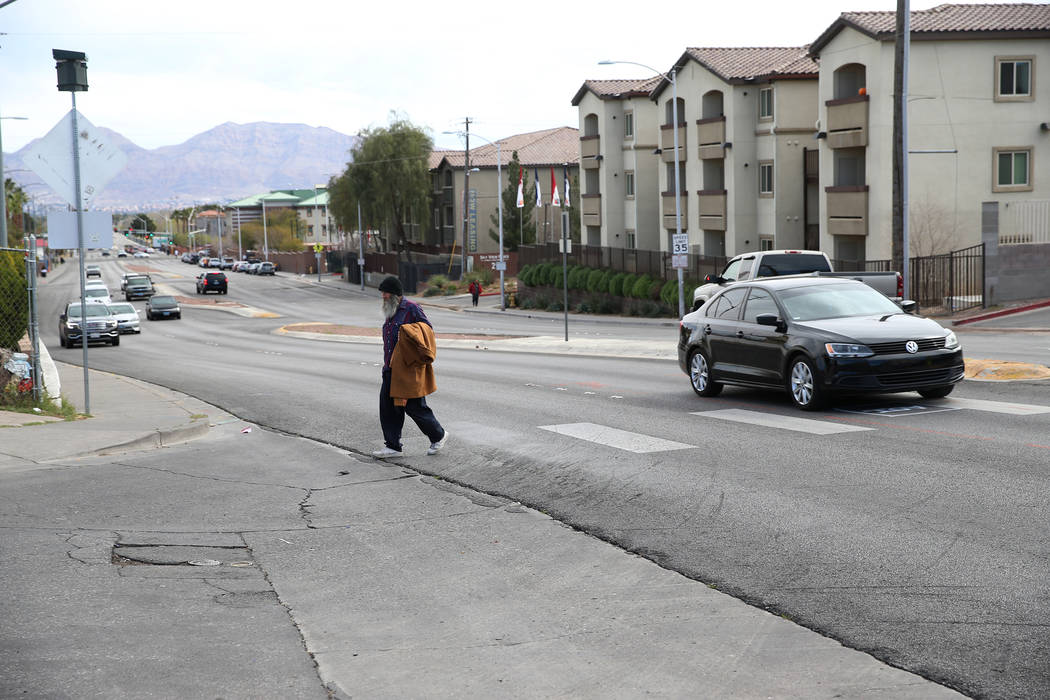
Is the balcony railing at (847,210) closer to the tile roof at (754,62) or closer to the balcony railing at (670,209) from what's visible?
the tile roof at (754,62)

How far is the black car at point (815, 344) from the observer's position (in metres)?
12.8

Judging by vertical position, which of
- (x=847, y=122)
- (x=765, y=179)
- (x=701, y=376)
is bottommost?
(x=701, y=376)

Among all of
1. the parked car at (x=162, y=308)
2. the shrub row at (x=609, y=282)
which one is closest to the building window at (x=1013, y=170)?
the shrub row at (x=609, y=282)

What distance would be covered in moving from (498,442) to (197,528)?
4394mm

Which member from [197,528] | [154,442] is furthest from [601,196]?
[197,528]

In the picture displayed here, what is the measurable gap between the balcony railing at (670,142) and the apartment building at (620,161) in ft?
10.4

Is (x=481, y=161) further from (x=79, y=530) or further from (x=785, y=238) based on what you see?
(x=79, y=530)

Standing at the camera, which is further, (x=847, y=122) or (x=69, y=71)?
(x=847, y=122)

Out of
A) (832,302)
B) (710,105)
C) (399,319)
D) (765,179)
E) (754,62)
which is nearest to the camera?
(399,319)

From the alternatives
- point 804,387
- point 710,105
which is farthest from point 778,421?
point 710,105

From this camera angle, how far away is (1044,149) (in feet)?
127

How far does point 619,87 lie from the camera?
213ft

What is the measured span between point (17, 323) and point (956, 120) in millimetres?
31400

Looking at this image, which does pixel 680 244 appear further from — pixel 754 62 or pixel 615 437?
pixel 615 437
